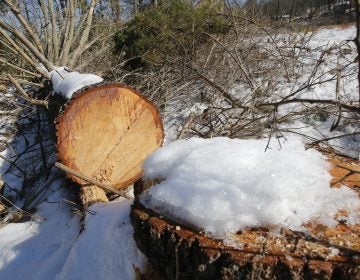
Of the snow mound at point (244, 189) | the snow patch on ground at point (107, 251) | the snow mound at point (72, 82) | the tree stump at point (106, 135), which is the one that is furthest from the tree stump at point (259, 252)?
the snow mound at point (72, 82)

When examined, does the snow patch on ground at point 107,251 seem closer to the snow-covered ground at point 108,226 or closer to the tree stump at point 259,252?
the snow-covered ground at point 108,226

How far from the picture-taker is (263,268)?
1.40 m

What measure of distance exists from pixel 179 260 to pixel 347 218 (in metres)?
0.73

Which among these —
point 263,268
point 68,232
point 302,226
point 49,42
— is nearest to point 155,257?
point 263,268

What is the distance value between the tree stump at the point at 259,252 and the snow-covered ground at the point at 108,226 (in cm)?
7

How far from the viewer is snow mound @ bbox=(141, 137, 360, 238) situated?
1543mm

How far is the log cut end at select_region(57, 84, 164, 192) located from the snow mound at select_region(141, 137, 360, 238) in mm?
1315

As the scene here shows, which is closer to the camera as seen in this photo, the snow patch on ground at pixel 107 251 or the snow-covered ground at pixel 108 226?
the snow-covered ground at pixel 108 226

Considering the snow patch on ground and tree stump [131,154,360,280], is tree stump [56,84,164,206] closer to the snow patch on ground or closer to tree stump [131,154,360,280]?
the snow patch on ground

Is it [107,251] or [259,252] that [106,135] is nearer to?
[107,251]

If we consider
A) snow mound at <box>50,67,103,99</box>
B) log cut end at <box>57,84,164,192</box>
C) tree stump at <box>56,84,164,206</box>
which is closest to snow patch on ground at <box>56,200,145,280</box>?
tree stump at <box>56,84,164,206</box>

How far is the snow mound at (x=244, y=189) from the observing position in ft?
5.06

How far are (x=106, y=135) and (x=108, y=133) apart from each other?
0.02 m

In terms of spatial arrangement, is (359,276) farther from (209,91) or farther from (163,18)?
(163,18)
